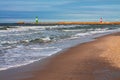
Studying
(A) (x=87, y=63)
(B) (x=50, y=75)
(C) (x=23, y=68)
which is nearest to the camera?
(B) (x=50, y=75)

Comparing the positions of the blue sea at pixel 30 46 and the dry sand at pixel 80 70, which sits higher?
the dry sand at pixel 80 70

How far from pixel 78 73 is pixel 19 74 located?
165cm

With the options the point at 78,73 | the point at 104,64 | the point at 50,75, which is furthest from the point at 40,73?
the point at 104,64

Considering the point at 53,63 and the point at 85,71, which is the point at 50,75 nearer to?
the point at 85,71

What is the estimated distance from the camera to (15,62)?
40.3 feet

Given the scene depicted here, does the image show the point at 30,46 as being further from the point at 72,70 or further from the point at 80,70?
the point at 80,70

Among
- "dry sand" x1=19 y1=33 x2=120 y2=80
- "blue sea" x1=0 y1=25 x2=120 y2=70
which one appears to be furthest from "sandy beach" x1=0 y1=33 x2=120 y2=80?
"blue sea" x1=0 y1=25 x2=120 y2=70

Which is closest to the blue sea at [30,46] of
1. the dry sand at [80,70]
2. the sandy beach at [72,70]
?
the sandy beach at [72,70]

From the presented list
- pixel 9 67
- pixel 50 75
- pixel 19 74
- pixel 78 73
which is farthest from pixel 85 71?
pixel 9 67

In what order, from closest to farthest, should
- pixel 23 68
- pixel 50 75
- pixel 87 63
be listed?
pixel 50 75 < pixel 23 68 < pixel 87 63

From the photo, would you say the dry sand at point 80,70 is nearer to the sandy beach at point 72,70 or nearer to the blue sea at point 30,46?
the sandy beach at point 72,70

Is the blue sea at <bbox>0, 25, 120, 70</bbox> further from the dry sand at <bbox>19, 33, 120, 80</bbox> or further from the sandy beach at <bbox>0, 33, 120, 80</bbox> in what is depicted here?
the dry sand at <bbox>19, 33, 120, 80</bbox>

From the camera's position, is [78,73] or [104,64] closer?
[78,73]

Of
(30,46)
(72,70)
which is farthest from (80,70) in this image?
(30,46)
